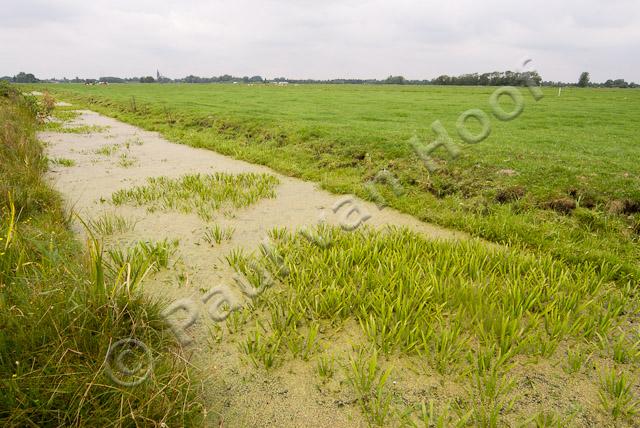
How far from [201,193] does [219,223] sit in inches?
55.9

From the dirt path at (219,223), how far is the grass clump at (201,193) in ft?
0.76

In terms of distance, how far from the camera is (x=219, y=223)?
571 cm

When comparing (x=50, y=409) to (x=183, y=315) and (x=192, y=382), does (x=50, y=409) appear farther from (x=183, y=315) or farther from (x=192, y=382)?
(x=183, y=315)

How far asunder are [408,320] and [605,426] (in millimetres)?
1367

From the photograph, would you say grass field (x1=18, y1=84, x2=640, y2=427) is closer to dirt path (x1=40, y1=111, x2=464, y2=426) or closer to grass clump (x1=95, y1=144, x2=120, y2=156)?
dirt path (x1=40, y1=111, x2=464, y2=426)

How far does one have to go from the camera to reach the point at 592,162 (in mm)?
7457

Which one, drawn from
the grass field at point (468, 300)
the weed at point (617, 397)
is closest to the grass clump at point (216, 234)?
the grass field at point (468, 300)

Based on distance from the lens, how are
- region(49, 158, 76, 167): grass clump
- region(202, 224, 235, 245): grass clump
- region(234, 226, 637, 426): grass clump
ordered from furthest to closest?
region(49, 158, 76, 167): grass clump → region(202, 224, 235, 245): grass clump → region(234, 226, 637, 426): grass clump

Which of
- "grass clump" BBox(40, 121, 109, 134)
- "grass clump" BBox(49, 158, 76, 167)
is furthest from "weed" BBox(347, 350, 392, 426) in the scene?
"grass clump" BBox(40, 121, 109, 134)

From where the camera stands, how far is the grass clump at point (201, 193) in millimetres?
6384
